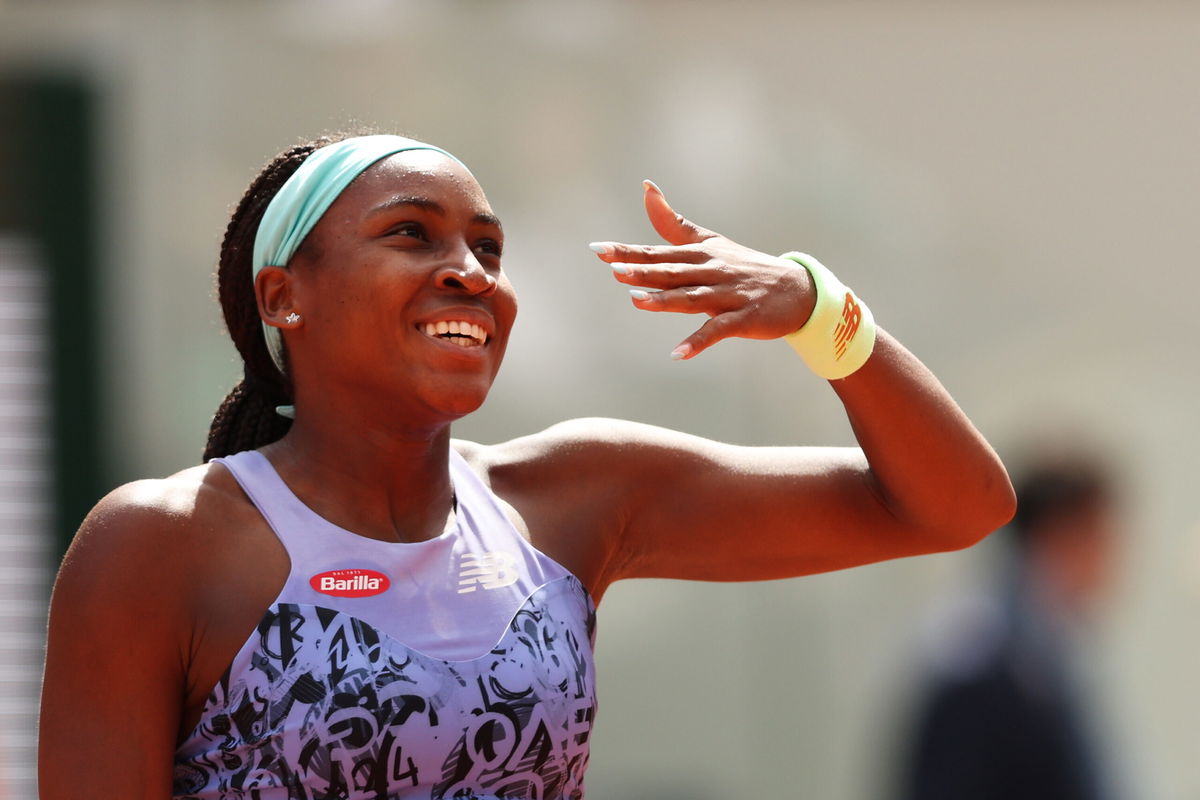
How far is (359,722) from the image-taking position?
7.14ft

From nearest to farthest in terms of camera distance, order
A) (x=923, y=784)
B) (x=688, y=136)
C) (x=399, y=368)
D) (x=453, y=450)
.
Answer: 1. (x=399, y=368)
2. (x=453, y=450)
3. (x=923, y=784)
4. (x=688, y=136)

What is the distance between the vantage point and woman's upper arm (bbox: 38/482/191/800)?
2.14 meters

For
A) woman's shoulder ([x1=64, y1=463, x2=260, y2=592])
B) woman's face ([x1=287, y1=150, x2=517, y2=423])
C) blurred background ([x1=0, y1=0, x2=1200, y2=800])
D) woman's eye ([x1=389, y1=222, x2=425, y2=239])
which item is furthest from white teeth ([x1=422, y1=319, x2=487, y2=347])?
blurred background ([x1=0, y1=0, x2=1200, y2=800])

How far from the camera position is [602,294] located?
5746 mm

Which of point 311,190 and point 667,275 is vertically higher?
point 311,190

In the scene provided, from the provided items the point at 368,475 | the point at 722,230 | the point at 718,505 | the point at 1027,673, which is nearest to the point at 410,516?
the point at 368,475

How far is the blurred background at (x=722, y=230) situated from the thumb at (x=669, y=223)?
124 inches

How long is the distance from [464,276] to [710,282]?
1.16ft

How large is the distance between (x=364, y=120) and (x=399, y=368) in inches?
137

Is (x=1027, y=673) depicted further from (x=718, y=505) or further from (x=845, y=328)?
(x=845, y=328)

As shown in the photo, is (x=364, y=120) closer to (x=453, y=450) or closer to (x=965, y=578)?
(x=965, y=578)

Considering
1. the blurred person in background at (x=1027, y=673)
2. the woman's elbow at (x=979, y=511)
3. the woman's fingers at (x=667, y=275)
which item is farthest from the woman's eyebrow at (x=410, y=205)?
the blurred person in background at (x=1027, y=673)

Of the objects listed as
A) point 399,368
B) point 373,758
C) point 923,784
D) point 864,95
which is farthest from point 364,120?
point 373,758

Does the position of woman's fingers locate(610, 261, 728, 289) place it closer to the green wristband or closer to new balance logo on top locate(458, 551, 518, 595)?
the green wristband
